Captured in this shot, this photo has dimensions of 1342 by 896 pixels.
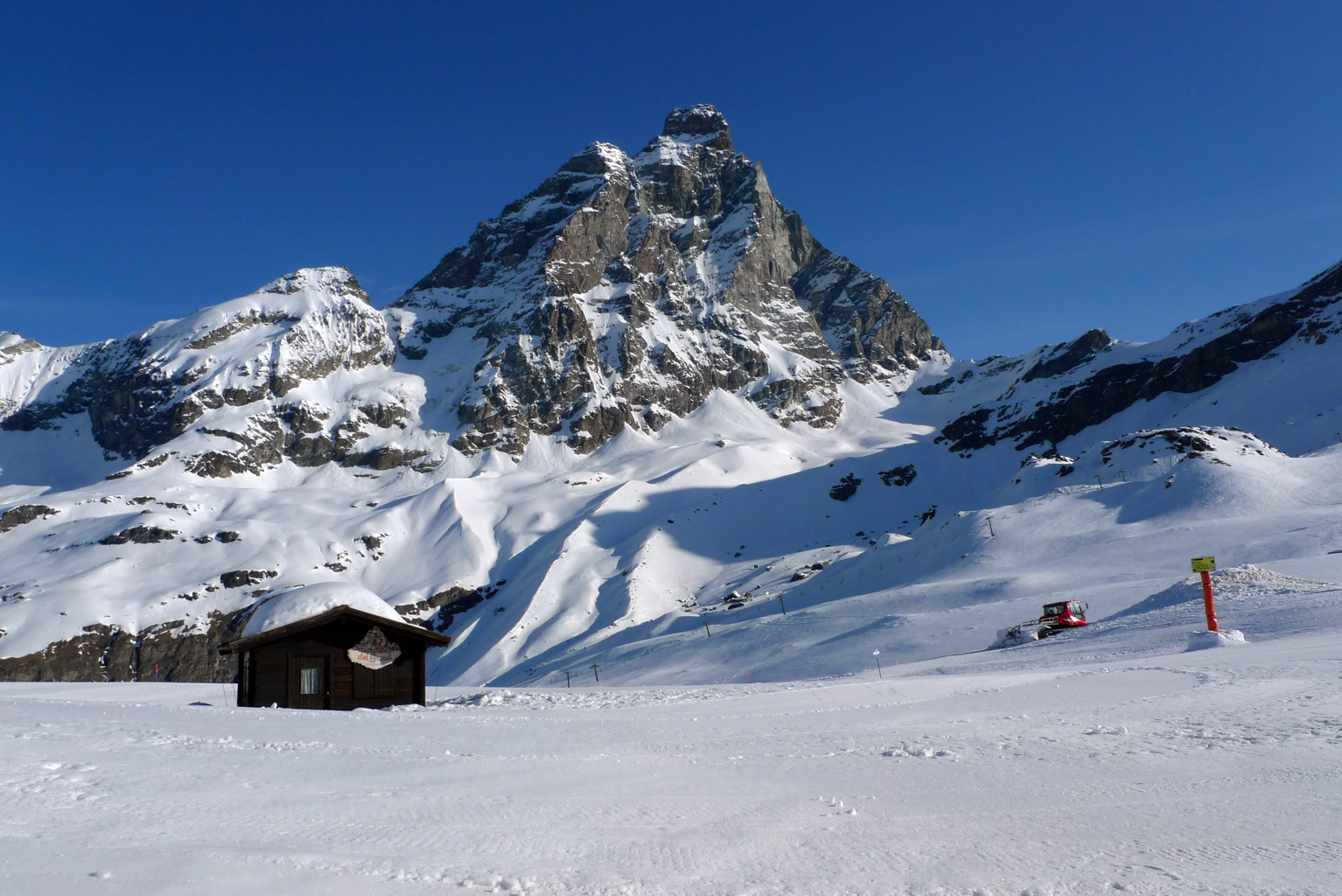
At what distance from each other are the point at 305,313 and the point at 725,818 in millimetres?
209332

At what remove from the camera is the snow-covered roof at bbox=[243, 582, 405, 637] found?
27281mm

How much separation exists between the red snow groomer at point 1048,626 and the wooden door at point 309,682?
80.7ft

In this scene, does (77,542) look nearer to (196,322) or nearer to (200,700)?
(196,322)

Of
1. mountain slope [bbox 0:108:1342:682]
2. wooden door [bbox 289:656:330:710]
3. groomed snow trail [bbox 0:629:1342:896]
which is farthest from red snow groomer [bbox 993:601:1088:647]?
wooden door [bbox 289:656:330:710]

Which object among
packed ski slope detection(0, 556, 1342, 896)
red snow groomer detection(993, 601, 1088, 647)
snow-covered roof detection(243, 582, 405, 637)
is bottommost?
red snow groomer detection(993, 601, 1088, 647)

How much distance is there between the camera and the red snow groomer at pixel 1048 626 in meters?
31.9

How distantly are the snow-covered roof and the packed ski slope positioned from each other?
1292cm

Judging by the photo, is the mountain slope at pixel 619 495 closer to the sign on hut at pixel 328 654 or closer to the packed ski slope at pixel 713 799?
the sign on hut at pixel 328 654

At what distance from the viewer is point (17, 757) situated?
27.2 feet

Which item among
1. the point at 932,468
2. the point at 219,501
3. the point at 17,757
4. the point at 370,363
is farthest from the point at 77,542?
the point at 17,757

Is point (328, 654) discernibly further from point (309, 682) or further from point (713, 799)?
point (713, 799)

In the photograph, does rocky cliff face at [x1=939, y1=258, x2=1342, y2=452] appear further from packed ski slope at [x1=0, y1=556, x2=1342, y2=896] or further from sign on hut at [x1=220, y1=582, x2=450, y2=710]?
packed ski slope at [x1=0, y1=556, x2=1342, y2=896]

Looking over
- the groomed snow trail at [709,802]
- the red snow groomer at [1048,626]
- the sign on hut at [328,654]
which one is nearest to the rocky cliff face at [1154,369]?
the red snow groomer at [1048,626]

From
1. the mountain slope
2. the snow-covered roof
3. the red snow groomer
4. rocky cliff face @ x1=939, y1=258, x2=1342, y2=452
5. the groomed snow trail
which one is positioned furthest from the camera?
rocky cliff face @ x1=939, y1=258, x2=1342, y2=452
